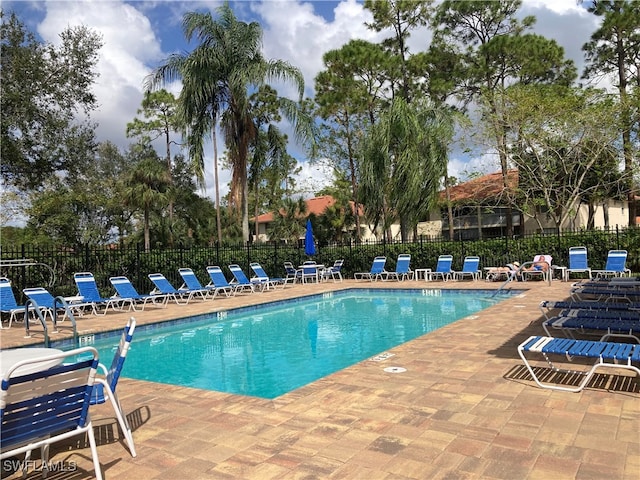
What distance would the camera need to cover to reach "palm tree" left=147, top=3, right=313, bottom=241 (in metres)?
16.7

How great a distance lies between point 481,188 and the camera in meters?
25.6

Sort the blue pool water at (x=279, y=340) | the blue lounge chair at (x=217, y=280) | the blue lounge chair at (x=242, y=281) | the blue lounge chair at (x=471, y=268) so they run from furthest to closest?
1. the blue lounge chair at (x=471, y=268)
2. the blue lounge chair at (x=242, y=281)
3. the blue lounge chair at (x=217, y=280)
4. the blue pool water at (x=279, y=340)

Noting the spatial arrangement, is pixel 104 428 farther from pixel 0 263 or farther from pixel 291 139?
pixel 291 139

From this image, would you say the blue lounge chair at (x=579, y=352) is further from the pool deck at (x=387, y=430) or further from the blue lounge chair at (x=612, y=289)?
the blue lounge chair at (x=612, y=289)

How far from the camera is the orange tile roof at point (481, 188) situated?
25.4 meters

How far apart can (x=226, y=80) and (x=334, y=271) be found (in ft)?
27.6

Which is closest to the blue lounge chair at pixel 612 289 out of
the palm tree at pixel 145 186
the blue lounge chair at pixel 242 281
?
the blue lounge chair at pixel 242 281

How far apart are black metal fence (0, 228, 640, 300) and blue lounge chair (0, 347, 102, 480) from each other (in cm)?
Result: 920

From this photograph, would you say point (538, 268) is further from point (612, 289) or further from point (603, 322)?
point (603, 322)

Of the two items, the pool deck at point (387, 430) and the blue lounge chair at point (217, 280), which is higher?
the blue lounge chair at point (217, 280)

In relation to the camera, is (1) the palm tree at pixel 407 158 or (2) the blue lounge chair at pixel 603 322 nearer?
(2) the blue lounge chair at pixel 603 322

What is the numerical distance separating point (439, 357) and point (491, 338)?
1428mm

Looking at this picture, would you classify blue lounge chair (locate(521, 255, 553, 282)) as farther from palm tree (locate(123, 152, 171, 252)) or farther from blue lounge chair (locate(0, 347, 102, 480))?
palm tree (locate(123, 152, 171, 252))

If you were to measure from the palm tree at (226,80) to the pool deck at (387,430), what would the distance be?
13.0 meters
